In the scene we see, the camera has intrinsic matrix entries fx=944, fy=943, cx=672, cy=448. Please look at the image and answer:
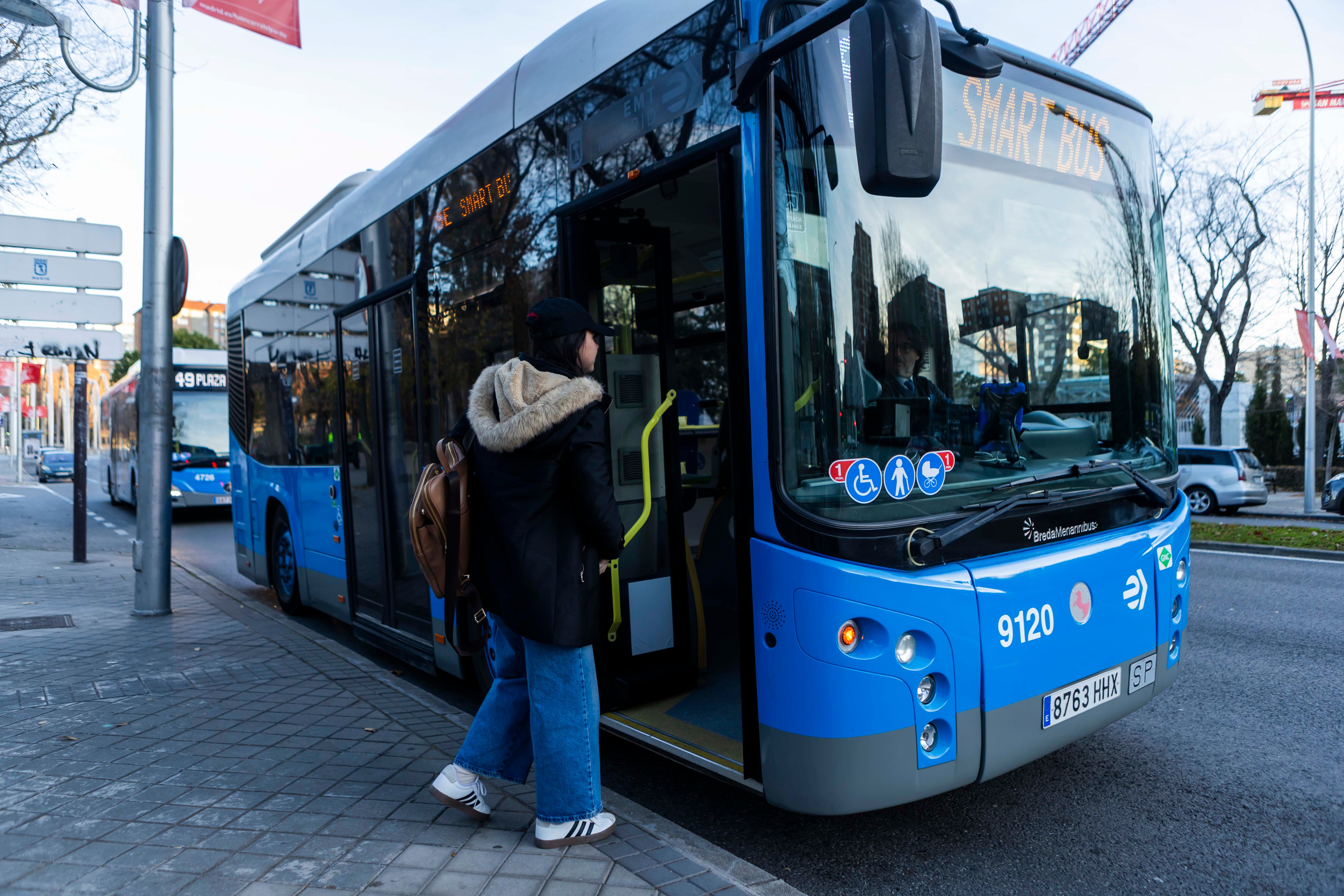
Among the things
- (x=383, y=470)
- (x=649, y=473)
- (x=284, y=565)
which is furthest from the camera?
(x=284, y=565)

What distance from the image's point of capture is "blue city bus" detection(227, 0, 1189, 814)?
9.91 feet

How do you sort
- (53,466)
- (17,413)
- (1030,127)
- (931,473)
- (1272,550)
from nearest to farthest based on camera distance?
(931,473) < (1030,127) < (1272,550) < (53,466) < (17,413)

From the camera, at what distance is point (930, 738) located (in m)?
3.06

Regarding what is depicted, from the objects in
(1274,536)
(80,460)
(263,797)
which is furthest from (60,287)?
(1274,536)

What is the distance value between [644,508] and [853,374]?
1.33 metres

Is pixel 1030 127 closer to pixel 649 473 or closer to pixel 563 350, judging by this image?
pixel 563 350

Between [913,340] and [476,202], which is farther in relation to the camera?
[476,202]

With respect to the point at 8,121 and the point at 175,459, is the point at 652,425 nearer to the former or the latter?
the point at 8,121

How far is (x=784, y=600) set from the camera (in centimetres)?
307

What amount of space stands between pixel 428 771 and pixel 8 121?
15.6m

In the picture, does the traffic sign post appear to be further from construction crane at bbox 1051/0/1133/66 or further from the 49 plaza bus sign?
construction crane at bbox 1051/0/1133/66

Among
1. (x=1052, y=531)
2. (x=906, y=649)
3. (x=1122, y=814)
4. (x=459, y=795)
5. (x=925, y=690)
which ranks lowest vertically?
(x=1122, y=814)

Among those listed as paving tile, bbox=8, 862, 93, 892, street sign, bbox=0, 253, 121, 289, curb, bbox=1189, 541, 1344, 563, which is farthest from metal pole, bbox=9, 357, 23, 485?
curb, bbox=1189, 541, 1344, 563

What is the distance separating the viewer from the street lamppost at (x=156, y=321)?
7973 mm
